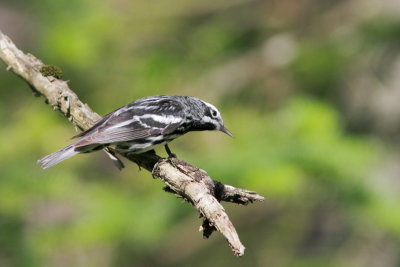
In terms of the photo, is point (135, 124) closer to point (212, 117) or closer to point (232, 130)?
point (212, 117)

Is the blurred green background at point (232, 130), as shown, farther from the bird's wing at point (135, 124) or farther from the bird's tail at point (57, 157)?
the bird's tail at point (57, 157)

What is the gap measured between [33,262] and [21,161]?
1.08 meters

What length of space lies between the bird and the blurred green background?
0.47 metres

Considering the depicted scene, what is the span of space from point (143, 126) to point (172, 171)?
88cm

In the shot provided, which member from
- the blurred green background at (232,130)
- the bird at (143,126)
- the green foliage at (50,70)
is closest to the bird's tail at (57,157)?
the bird at (143,126)

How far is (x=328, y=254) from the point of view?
6465mm

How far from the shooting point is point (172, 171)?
337 cm

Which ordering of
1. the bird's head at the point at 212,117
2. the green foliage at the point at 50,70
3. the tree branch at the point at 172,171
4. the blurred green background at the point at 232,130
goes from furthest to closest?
1. the blurred green background at the point at 232,130
2. the bird's head at the point at 212,117
3. the green foliage at the point at 50,70
4. the tree branch at the point at 172,171

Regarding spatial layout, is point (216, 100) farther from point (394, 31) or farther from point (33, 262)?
point (33, 262)

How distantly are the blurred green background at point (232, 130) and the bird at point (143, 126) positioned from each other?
0.47 meters

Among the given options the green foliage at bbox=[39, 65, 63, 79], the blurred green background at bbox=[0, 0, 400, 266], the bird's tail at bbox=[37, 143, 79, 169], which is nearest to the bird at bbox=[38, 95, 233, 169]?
the bird's tail at bbox=[37, 143, 79, 169]

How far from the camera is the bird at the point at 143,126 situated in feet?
12.4

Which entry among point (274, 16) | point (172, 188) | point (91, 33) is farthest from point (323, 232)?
point (172, 188)

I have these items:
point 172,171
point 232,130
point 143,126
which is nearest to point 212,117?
point 143,126
